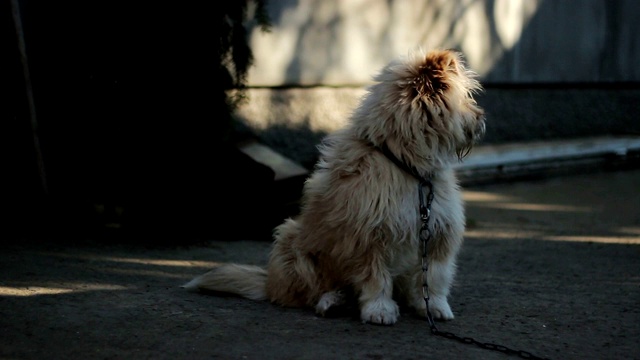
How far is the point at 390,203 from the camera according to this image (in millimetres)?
4379

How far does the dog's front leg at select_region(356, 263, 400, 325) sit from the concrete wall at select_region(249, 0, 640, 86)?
326 centimetres

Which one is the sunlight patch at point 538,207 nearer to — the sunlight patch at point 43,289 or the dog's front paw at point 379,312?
the dog's front paw at point 379,312

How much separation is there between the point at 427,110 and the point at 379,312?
107 centimetres

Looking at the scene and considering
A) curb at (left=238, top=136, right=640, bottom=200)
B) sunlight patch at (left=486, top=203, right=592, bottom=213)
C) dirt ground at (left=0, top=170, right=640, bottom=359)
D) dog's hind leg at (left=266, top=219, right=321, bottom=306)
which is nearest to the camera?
dirt ground at (left=0, top=170, right=640, bottom=359)

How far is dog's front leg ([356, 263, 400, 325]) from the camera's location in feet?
14.4

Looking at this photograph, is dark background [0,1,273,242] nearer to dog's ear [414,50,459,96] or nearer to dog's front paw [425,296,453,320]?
dog's ear [414,50,459,96]

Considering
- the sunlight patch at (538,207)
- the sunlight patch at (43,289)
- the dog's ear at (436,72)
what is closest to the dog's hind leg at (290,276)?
the sunlight patch at (43,289)

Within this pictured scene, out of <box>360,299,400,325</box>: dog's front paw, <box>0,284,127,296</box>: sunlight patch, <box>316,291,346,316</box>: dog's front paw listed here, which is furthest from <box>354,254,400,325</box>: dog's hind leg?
<box>0,284,127,296</box>: sunlight patch

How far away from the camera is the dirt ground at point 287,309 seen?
390 cm

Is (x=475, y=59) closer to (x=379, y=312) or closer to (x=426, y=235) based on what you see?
(x=426, y=235)

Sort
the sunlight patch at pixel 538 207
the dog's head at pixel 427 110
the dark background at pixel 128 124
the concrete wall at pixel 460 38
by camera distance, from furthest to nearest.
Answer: the concrete wall at pixel 460 38, the sunlight patch at pixel 538 207, the dark background at pixel 128 124, the dog's head at pixel 427 110

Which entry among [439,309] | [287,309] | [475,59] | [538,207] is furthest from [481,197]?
[287,309]

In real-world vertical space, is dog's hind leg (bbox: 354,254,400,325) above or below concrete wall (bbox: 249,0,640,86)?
below

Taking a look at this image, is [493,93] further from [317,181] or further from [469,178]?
[317,181]
